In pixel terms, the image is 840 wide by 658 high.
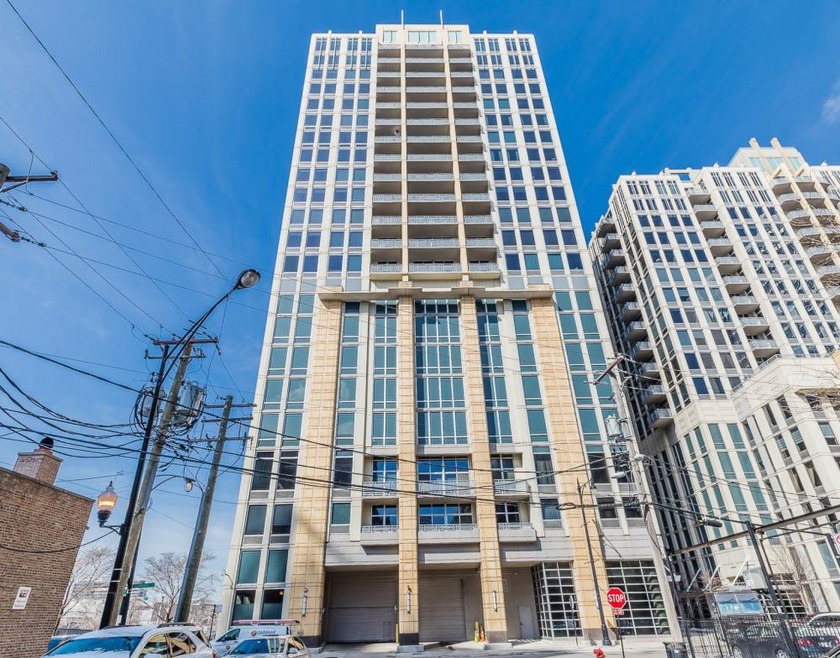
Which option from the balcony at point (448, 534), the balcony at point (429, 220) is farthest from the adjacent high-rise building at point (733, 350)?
the balcony at point (429, 220)

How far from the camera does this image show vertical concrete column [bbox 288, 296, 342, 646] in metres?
27.5

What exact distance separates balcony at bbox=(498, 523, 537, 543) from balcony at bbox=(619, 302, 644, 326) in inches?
1506

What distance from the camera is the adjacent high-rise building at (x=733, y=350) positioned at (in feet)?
130

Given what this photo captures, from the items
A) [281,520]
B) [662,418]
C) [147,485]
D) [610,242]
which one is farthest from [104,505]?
[610,242]

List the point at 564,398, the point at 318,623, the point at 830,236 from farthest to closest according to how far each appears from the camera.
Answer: the point at 564,398 → the point at 318,623 → the point at 830,236

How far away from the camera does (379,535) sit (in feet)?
96.7

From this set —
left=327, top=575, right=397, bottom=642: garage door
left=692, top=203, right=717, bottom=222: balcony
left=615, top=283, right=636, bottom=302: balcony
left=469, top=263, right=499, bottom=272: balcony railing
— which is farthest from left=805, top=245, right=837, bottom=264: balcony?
left=327, top=575, right=397, bottom=642: garage door

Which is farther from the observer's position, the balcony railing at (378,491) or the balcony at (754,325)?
the balcony at (754,325)

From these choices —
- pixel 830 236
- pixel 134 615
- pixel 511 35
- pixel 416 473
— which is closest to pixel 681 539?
pixel 416 473

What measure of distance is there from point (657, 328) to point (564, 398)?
91.3ft

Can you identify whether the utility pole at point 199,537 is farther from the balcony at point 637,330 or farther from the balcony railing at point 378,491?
the balcony at point 637,330

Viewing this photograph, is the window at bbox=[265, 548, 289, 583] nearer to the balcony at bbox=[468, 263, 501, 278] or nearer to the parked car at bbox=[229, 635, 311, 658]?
the parked car at bbox=[229, 635, 311, 658]

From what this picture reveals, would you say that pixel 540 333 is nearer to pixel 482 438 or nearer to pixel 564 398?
pixel 564 398

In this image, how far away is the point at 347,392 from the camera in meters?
35.2
